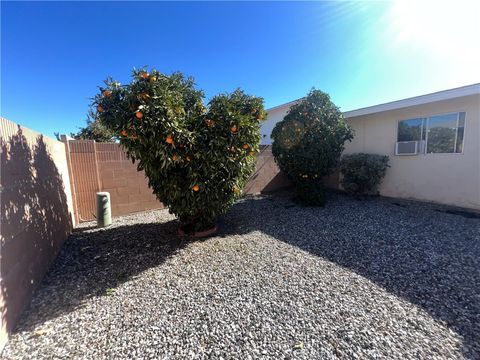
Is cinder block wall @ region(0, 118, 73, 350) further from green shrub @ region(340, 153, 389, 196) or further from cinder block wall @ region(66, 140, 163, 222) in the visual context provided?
green shrub @ region(340, 153, 389, 196)

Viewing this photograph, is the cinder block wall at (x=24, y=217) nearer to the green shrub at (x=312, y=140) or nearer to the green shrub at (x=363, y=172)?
the green shrub at (x=312, y=140)

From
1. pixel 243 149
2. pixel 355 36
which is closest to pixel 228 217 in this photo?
pixel 243 149

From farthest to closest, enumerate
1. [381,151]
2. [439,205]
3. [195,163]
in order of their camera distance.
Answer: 1. [381,151]
2. [439,205]
3. [195,163]

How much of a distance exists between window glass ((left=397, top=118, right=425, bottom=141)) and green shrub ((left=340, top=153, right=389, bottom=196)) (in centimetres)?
81

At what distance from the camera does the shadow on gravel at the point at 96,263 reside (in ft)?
7.39

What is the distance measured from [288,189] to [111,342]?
7.40 m

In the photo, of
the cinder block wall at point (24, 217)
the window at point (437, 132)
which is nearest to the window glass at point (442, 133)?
the window at point (437, 132)

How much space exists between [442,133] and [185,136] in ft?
23.4

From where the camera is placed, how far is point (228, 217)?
527cm

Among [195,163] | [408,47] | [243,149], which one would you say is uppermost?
[408,47]

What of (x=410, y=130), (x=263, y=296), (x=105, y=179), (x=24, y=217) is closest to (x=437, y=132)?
(x=410, y=130)

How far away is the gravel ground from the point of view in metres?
1.69

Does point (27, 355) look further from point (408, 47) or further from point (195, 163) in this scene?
point (408, 47)

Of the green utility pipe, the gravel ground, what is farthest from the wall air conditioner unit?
the green utility pipe
